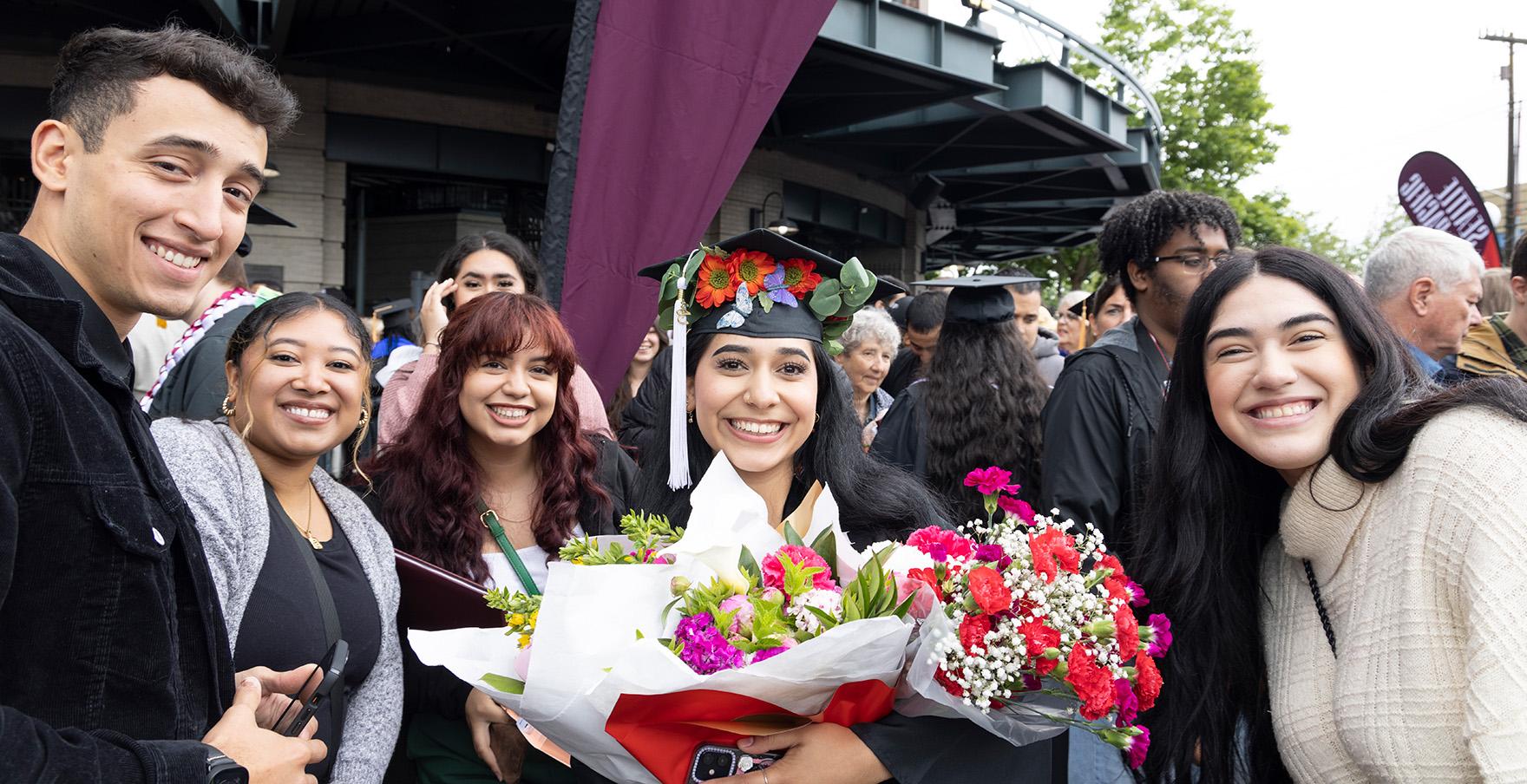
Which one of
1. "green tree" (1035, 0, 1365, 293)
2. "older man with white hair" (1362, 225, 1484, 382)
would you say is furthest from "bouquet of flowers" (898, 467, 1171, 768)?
"green tree" (1035, 0, 1365, 293)

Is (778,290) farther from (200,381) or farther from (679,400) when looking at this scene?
Result: (200,381)

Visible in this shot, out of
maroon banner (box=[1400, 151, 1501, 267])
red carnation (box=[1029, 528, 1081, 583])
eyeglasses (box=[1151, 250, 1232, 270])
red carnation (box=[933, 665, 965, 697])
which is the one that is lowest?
red carnation (box=[933, 665, 965, 697])

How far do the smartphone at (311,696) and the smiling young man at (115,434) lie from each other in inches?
10.8

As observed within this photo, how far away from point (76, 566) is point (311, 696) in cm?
79

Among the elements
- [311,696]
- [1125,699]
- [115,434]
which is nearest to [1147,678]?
[1125,699]

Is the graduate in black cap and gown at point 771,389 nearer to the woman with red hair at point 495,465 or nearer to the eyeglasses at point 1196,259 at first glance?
the woman with red hair at point 495,465

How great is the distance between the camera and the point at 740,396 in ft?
8.57

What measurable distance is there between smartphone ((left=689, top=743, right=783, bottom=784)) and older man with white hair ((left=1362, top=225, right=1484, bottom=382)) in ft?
12.1

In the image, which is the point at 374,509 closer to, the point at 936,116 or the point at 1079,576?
the point at 1079,576

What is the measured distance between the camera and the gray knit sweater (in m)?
2.30

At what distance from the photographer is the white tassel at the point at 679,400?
2660 millimetres

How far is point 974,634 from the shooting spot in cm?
175

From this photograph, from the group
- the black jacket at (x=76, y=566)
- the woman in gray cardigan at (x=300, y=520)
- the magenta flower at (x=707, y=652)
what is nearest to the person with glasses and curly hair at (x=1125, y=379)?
the magenta flower at (x=707, y=652)

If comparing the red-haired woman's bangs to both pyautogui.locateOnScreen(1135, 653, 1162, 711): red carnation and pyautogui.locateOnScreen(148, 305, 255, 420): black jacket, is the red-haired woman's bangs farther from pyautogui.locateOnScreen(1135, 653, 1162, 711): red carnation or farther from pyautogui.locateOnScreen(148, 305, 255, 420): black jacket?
pyautogui.locateOnScreen(1135, 653, 1162, 711): red carnation
